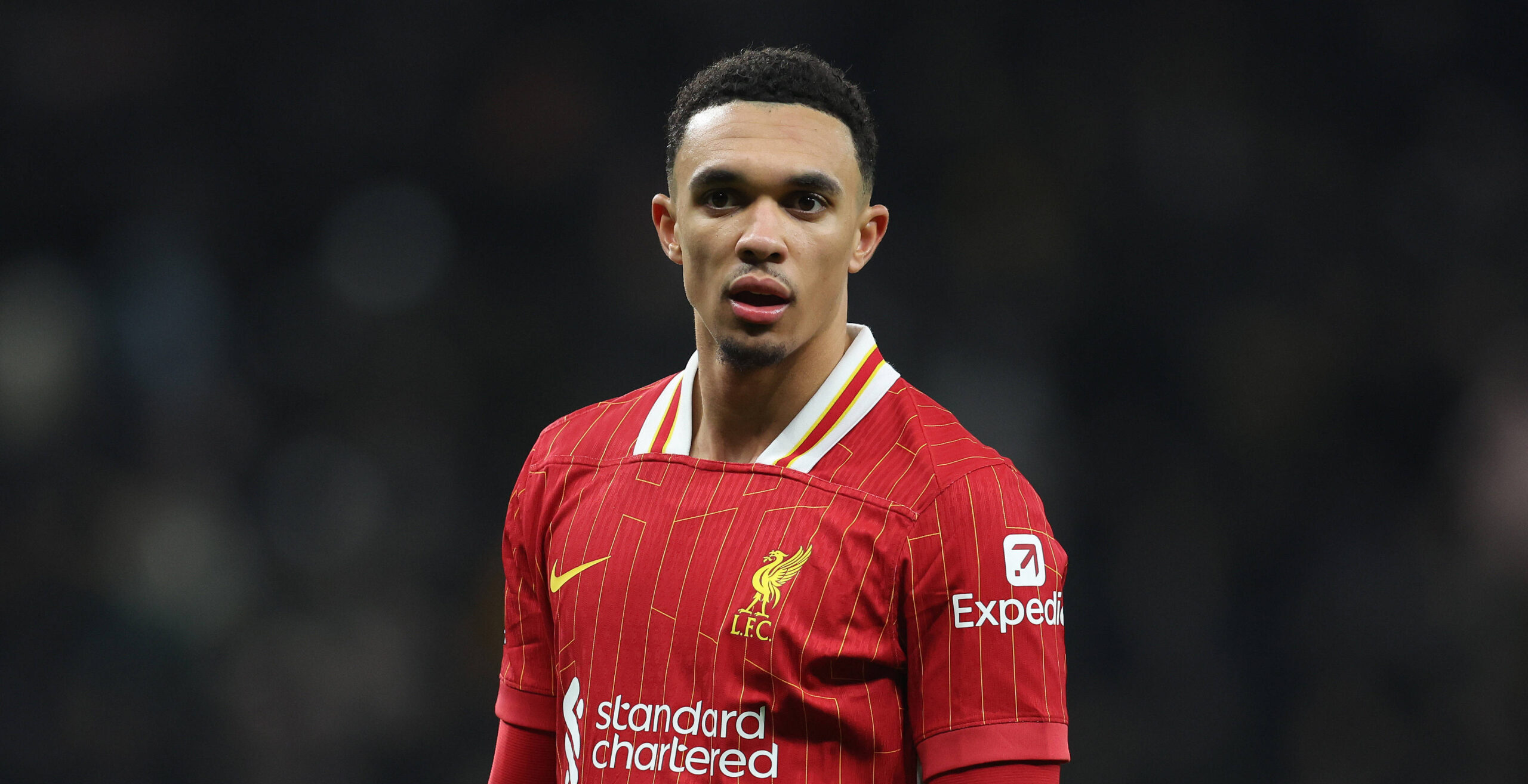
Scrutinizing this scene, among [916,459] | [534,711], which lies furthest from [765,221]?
[534,711]

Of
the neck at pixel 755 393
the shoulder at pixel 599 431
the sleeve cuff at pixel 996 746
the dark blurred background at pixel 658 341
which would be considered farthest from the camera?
the dark blurred background at pixel 658 341

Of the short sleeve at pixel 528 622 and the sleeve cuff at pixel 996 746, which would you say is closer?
the sleeve cuff at pixel 996 746

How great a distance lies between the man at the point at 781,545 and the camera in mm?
1458

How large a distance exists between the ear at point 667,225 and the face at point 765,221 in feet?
0.26

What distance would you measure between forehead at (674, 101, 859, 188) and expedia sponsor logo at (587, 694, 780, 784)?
64cm

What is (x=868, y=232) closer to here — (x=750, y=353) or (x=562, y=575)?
(x=750, y=353)

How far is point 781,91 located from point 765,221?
0.57 ft

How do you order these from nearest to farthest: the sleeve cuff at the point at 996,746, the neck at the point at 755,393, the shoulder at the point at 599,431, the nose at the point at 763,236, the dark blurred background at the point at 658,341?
the sleeve cuff at the point at 996,746 < the nose at the point at 763,236 < the neck at the point at 755,393 < the shoulder at the point at 599,431 < the dark blurred background at the point at 658,341

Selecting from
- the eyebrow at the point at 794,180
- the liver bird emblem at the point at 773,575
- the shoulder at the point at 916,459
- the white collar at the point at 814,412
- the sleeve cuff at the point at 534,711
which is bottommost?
the sleeve cuff at the point at 534,711

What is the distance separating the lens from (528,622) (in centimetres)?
175

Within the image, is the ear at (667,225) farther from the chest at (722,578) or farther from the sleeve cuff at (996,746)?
the sleeve cuff at (996,746)

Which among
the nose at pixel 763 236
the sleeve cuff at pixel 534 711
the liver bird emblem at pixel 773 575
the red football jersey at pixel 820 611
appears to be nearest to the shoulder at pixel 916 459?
the red football jersey at pixel 820 611

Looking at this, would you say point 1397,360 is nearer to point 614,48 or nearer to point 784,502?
point 614,48

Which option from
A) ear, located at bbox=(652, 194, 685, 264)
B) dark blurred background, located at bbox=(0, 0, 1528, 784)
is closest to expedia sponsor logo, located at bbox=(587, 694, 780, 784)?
ear, located at bbox=(652, 194, 685, 264)
